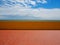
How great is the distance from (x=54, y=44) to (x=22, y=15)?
0.42m

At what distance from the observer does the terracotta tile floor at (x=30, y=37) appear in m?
0.98

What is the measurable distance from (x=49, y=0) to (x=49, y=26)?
0.82ft

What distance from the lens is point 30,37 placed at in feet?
3.24

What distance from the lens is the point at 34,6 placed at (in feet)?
3.25

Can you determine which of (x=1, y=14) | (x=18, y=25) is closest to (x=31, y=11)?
(x=18, y=25)

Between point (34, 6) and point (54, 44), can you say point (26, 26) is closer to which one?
point (34, 6)

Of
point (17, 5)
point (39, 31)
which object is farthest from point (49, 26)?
point (17, 5)

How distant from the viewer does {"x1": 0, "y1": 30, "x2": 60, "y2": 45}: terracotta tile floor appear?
98 centimetres

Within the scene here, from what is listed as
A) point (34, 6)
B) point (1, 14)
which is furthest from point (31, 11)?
point (1, 14)

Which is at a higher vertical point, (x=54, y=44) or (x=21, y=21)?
(x=21, y=21)

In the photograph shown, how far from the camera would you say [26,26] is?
1.00 meters

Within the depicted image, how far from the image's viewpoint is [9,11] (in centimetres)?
100

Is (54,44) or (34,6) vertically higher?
(34,6)

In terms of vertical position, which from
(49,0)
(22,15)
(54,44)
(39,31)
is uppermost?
(49,0)
